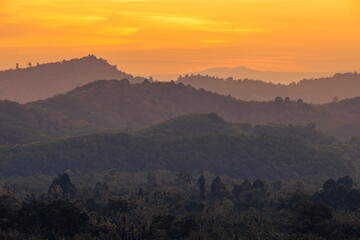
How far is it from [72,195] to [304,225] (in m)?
66.6

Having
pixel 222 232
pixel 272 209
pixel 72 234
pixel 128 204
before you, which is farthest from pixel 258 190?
pixel 72 234

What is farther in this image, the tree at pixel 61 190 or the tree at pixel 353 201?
the tree at pixel 61 190

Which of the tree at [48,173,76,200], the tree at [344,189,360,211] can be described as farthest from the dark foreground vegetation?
the tree at [48,173,76,200]

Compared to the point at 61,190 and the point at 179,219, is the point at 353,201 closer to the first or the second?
the point at 179,219

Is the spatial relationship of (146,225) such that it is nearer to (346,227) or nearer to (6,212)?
(6,212)

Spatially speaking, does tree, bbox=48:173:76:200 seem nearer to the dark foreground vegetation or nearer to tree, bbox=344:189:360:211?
the dark foreground vegetation

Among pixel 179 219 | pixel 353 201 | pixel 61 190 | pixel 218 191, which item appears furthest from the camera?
pixel 218 191

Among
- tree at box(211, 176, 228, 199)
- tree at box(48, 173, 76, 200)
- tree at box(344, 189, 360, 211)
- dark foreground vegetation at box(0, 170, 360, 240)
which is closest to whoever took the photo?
dark foreground vegetation at box(0, 170, 360, 240)

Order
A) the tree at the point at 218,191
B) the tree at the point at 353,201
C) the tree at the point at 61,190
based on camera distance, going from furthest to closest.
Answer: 1. the tree at the point at 218,191
2. the tree at the point at 61,190
3. the tree at the point at 353,201

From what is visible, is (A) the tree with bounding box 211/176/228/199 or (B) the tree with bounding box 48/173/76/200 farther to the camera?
(A) the tree with bounding box 211/176/228/199

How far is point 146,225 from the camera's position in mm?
94562

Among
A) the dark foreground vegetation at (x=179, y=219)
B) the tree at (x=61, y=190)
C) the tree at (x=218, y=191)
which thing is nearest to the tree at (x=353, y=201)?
the dark foreground vegetation at (x=179, y=219)

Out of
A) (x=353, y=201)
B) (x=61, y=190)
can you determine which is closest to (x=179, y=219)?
(x=353, y=201)

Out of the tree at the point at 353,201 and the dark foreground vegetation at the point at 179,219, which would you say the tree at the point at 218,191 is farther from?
the tree at the point at 353,201
